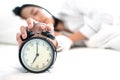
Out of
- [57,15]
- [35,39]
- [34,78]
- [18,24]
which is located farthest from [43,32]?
[57,15]

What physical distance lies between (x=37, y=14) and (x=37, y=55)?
0.54 m

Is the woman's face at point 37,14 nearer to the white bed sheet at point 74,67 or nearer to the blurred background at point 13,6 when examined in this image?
the blurred background at point 13,6

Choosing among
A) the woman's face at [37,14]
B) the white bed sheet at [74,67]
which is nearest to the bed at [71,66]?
the white bed sheet at [74,67]

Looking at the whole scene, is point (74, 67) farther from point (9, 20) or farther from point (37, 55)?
point (9, 20)

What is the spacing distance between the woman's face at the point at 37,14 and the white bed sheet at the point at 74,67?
25cm

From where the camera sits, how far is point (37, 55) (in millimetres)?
835

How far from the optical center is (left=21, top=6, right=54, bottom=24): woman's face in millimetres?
1330

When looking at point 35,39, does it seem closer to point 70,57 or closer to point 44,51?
point 44,51

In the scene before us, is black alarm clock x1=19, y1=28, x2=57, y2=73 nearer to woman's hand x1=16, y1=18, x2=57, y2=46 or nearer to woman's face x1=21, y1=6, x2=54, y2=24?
woman's hand x1=16, y1=18, x2=57, y2=46

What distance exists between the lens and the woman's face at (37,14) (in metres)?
1.33

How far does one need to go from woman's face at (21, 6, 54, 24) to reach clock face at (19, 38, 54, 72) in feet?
1.63

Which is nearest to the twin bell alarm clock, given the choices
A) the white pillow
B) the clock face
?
the clock face

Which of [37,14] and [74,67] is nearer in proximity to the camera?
[74,67]

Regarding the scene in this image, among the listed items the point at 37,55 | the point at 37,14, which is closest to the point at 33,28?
the point at 37,55
